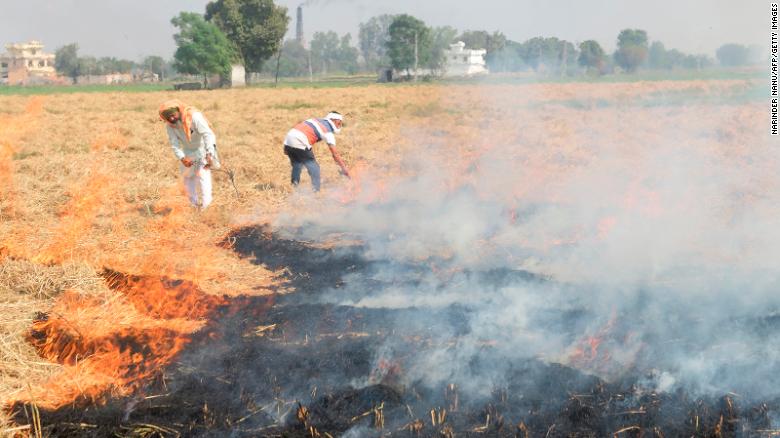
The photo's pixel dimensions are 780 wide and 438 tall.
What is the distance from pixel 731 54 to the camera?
10336 millimetres

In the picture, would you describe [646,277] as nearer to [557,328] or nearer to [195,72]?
[557,328]

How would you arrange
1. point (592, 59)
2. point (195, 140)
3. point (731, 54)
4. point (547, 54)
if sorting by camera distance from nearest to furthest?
point (195, 140)
point (731, 54)
point (547, 54)
point (592, 59)

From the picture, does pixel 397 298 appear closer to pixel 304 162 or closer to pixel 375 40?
Result: pixel 304 162

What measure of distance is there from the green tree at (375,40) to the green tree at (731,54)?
20.3 feet

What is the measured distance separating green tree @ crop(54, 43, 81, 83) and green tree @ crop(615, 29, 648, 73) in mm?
83484

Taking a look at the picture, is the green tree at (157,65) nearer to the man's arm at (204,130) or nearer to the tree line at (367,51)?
the tree line at (367,51)

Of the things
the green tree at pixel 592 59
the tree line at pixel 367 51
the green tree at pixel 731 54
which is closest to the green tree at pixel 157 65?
the tree line at pixel 367 51

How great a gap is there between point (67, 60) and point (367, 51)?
7168 centimetres

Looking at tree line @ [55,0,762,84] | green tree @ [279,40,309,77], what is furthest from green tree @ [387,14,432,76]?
green tree @ [279,40,309,77]

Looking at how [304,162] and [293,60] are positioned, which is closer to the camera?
[304,162]

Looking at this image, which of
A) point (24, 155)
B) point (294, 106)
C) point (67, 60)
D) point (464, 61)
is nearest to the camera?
point (24, 155)

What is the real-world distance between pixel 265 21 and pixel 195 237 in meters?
51.6

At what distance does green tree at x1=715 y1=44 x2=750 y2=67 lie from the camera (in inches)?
396

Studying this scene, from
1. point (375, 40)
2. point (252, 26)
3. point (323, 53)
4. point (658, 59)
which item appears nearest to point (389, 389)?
point (658, 59)
